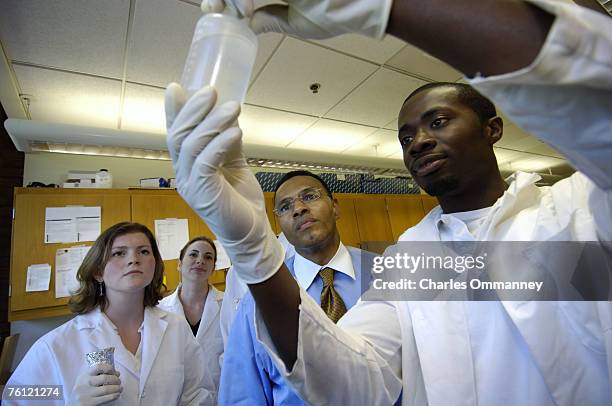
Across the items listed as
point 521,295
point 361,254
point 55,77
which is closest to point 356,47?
point 361,254

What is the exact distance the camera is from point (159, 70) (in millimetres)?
2070

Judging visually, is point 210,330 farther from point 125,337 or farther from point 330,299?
point 330,299

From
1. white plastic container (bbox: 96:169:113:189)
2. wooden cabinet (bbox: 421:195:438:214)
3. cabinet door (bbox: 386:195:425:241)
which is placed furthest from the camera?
wooden cabinet (bbox: 421:195:438:214)

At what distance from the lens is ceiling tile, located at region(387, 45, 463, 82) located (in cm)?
213

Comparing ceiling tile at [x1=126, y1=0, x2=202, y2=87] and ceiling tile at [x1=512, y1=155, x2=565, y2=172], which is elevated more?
ceiling tile at [x1=126, y1=0, x2=202, y2=87]

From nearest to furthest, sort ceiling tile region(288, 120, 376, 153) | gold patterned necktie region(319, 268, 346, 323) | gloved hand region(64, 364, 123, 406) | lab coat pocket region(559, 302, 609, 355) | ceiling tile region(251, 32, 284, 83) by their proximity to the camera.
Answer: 1. lab coat pocket region(559, 302, 609, 355)
2. gloved hand region(64, 364, 123, 406)
3. gold patterned necktie region(319, 268, 346, 323)
4. ceiling tile region(251, 32, 284, 83)
5. ceiling tile region(288, 120, 376, 153)

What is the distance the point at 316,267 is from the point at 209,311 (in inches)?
48.9

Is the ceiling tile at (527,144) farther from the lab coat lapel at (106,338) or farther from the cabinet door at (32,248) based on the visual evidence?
the cabinet door at (32,248)

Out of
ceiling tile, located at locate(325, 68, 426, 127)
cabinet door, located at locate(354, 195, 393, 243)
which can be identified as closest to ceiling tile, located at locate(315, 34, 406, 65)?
ceiling tile, located at locate(325, 68, 426, 127)

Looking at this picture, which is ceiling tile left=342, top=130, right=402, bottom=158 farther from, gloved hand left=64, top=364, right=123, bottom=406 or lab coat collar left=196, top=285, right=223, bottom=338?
gloved hand left=64, top=364, right=123, bottom=406

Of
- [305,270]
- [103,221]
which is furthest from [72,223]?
[305,270]

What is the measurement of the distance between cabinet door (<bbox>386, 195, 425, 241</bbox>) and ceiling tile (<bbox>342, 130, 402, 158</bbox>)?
68 centimetres

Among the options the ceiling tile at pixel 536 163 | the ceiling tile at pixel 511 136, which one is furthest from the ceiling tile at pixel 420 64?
the ceiling tile at pixel 536 163

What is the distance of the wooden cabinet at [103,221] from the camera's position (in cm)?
229
